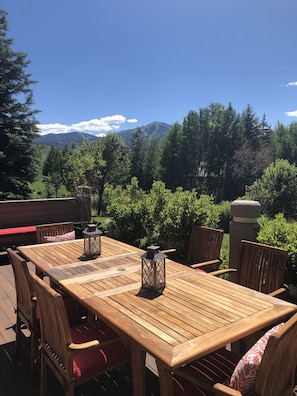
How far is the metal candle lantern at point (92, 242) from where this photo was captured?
8.25ft

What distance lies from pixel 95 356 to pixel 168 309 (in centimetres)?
53

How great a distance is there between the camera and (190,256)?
3.13 m

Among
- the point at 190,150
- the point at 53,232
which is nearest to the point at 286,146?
the point at 190,150

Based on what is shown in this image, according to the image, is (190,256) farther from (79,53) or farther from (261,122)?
(261,122)

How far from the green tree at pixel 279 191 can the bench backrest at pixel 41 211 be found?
38.6 feet

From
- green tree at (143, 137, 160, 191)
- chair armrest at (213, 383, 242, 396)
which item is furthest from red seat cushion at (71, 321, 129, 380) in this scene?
green tree at (143, 137, 160, 191)

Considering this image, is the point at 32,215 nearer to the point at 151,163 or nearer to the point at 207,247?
the point at 207,247

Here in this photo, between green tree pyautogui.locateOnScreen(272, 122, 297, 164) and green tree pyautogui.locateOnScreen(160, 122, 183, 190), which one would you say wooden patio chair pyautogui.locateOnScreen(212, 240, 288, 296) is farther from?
green tree pyautogui.locateOnScreen(272, 122, 297, 164)

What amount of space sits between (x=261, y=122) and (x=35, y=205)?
3777 cm

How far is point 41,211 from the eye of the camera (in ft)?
20.2

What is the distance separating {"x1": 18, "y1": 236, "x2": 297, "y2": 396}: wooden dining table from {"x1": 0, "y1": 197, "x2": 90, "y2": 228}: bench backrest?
3874 millimetres

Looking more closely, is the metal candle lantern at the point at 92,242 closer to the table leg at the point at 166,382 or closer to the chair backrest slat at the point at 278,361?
the table leg at the point at 166,382

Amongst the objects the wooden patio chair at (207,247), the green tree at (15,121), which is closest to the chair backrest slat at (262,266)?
the wooden patio chair at (207,247)

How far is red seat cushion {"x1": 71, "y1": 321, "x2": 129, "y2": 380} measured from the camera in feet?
5.18
